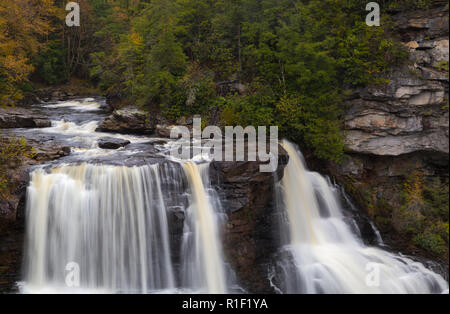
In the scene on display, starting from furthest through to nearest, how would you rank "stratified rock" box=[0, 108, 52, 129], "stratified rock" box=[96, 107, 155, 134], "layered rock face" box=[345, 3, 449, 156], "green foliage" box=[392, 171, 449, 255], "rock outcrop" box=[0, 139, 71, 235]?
"stratified rock" box=[96, 107, 155, 134], "stratified rock" box=[0, 108, 52, 129], "layered rock face" box=[345, 3, 449, 156], "green foliage" box=[392, 171, 449, 255], "rock outcrop" box=[0, 139, 71, 235]

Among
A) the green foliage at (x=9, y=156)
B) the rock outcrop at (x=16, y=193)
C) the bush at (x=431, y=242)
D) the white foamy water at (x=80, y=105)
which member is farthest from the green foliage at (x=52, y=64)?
the bush at (x=431, y=242)

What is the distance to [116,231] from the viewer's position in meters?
8.80

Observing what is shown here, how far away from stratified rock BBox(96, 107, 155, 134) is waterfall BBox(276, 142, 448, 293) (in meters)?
7.38

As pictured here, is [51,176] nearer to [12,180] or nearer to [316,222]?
[12,180]

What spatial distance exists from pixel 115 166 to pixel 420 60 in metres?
13.0

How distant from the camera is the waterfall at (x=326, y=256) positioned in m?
9.14

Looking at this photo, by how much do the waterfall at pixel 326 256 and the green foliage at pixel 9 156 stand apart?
8314 mm

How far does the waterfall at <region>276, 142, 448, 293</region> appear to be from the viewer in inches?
360

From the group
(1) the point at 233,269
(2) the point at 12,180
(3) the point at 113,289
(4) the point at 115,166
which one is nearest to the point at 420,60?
(1) the point at 233,269

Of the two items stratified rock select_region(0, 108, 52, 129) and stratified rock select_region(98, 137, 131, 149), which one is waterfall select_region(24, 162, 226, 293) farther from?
stratified rock select_region(0, 108, 52, 129)

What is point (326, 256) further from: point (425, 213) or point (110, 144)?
point (110, 144)

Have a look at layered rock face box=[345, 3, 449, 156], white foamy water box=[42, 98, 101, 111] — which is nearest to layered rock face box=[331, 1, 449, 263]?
layered rock face box=[345, 3, 449, 156]

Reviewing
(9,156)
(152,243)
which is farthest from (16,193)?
(152,243)

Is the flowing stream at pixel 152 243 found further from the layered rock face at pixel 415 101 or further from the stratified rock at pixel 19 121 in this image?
the stratified rock at pixel 19 121
